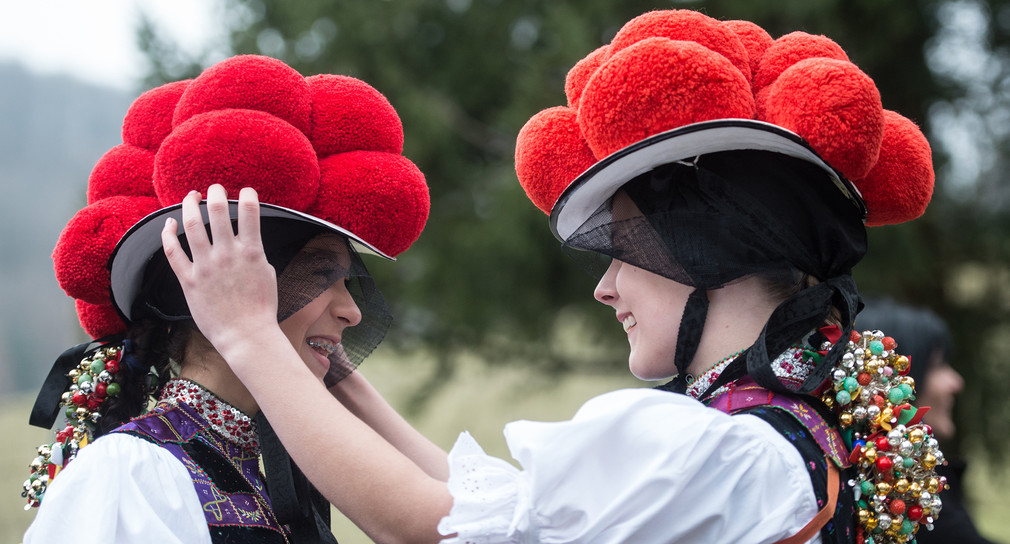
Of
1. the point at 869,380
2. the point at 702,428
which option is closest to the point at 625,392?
the point at 702,428

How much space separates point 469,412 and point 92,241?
5887 mm

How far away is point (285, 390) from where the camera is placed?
4.28 ft

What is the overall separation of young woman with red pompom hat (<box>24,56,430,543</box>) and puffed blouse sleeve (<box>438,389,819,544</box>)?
1.41ft

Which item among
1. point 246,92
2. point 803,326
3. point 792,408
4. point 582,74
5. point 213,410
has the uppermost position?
point 246,92

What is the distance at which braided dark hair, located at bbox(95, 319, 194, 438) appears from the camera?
1693 millimetres

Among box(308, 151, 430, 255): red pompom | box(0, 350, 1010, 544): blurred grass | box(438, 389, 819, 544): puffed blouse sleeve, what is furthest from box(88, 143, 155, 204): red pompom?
box(0, 350, 1010, 544): blurred grass

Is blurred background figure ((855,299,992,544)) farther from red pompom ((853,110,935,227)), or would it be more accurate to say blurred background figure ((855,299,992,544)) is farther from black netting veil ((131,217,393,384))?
black netting veil ((131,217,393,384))

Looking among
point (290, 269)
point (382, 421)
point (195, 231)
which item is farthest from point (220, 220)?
point (382, 421)

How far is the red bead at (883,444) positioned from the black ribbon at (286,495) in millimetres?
1069

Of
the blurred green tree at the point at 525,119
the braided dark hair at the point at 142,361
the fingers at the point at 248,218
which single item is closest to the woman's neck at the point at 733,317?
the fingers at the point at 248,218

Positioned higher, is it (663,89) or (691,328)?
(663,89)

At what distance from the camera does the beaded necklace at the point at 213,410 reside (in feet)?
5.33

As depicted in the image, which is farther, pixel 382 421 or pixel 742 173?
pixel 382 421

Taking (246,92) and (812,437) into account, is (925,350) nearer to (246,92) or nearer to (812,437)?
(812,437)
